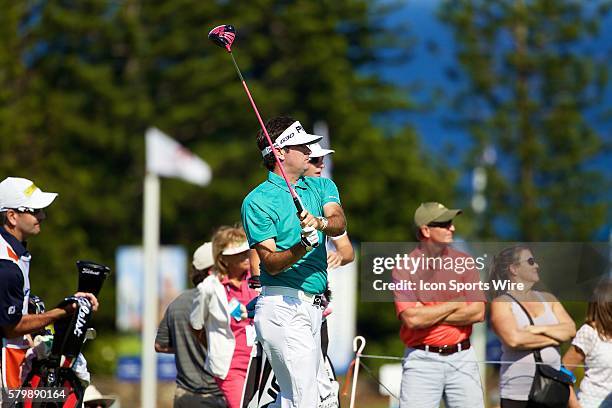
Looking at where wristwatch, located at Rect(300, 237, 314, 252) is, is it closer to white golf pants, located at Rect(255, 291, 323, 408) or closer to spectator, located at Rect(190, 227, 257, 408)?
white golf pants, located at Rect(255, 291, 323, 408)

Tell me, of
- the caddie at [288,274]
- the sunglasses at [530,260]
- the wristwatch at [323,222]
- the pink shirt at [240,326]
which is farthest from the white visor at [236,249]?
the wristwatch at [323,222]

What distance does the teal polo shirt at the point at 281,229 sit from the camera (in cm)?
663

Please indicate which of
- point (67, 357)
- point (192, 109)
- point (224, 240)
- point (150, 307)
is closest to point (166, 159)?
point (150, 307)

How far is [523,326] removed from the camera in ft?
26.9

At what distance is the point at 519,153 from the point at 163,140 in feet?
52.3

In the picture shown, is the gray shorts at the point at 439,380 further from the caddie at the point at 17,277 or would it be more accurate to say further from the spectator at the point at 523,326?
the caddie at the point at 17,277

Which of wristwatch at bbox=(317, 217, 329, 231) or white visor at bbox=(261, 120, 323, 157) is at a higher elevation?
white visor at bbox=(261, 120, 323, 157)

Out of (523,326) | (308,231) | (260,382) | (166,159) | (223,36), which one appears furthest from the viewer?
(166,159)

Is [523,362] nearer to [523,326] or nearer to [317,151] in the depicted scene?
[523,326]

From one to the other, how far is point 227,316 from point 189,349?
0.59 meters

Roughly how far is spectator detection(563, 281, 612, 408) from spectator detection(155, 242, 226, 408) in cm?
230

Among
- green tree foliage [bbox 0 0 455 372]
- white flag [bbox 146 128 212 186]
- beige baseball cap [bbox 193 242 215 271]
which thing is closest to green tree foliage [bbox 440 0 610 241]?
green tree foliage [bbox 0 0 455 372]

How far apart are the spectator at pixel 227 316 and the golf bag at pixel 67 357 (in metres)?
1.06

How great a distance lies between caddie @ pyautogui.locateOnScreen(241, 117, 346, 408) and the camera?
661cm
